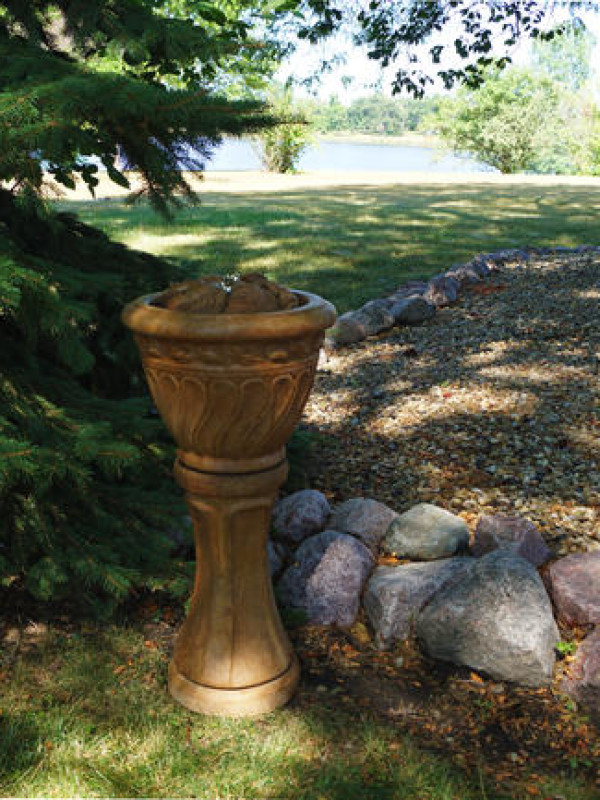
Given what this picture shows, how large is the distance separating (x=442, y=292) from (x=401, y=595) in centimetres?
492

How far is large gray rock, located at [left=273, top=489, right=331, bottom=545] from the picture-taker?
10.8 ft

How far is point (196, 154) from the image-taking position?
2.53 metres

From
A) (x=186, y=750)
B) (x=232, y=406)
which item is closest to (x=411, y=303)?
(x=232, y=406)

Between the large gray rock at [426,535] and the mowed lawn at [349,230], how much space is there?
1704 mm

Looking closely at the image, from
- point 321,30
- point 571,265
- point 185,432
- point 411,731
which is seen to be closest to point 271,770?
point 411,731

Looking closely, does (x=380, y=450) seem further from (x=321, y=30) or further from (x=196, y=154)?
(x=321, y=30)

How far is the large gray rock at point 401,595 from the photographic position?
9.00 feet

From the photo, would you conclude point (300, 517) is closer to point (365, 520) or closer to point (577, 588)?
point (365, 520)

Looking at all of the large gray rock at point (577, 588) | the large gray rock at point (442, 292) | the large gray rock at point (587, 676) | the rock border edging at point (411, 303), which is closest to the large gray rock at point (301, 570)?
the large gray rock at point (577, 588)

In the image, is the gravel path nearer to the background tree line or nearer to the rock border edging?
the rock border edging

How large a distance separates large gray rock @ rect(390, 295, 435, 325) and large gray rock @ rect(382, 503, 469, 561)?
12.2 feet

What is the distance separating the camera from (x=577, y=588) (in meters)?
2.72

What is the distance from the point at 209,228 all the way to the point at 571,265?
5.97m

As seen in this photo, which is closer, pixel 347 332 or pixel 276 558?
pixel 276 558
